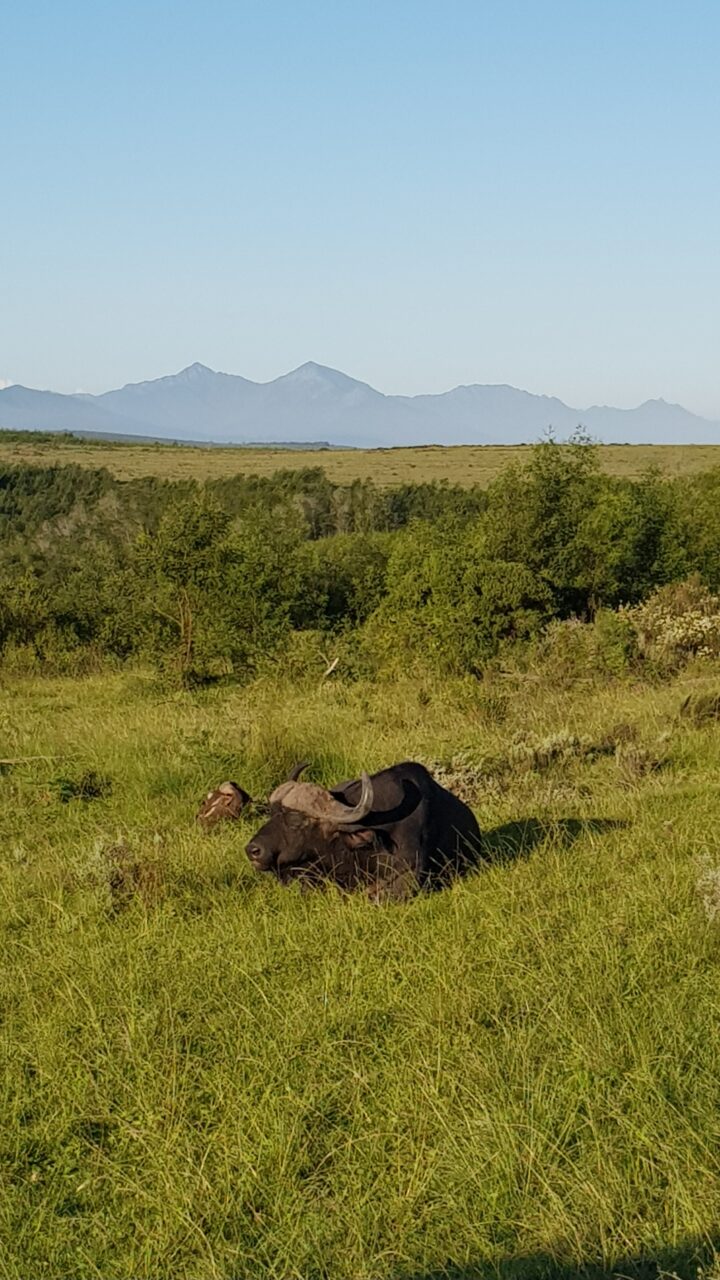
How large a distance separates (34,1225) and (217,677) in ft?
59.7

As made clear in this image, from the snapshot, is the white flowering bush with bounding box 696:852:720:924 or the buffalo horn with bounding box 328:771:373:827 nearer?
the white flowering bush with bounding box 696:852:720:924

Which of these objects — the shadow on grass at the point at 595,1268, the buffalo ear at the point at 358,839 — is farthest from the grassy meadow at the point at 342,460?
the shadow on grass at the point at 595,1268

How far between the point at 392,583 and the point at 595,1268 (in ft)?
60.4

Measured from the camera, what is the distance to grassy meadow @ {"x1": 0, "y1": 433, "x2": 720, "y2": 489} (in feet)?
305

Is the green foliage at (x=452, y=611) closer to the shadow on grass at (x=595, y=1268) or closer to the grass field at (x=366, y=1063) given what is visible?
the grass field at (x=366, y=1063)

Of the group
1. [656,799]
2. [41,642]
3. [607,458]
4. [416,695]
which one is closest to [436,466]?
[607,458]

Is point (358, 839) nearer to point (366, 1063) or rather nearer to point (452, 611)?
point (366, 1063)

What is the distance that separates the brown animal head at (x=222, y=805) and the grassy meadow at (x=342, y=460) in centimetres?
7256

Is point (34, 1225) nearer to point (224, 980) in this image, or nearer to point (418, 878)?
point (224, 980)

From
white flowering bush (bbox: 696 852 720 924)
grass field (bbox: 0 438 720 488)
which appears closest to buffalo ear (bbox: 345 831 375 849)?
white flowering bush (bbox: 696 852 720 924)

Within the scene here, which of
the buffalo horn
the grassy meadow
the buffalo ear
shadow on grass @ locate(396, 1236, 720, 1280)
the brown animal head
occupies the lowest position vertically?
the brown animal head

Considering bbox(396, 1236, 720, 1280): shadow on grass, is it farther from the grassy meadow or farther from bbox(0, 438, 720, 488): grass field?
bbox(0, 438, 720, 488): grass field

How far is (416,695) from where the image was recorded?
16000 mm

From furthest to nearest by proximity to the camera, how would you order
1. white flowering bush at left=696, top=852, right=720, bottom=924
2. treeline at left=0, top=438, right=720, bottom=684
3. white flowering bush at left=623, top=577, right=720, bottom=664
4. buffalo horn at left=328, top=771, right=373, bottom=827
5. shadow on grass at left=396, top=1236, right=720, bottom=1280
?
treeline at left=0, top=438, right=720, bottom=684 < white flowering bush at left=623, top=577, right=720, bottom=664 < buffalo horn at left=328, top=771, right=373, bottom=827 < white flowering bush at left=696, top=852, right=720, bottom=924 < shadow on grass at left=396, top=1236, right=720, bottom=1280
